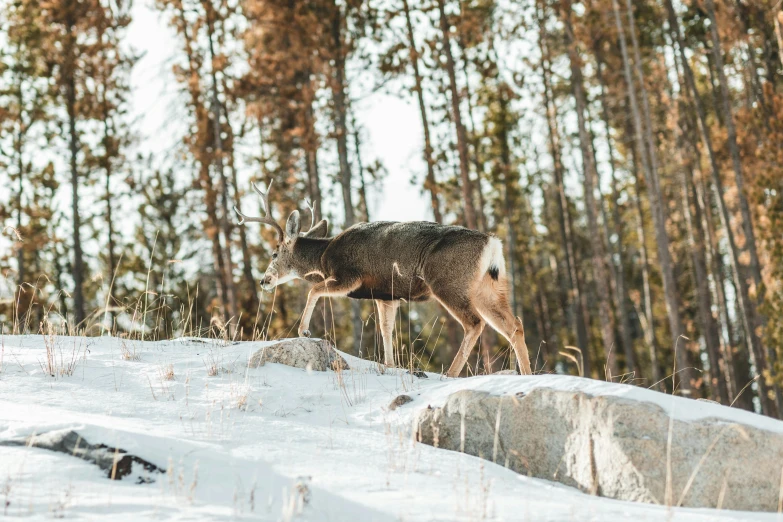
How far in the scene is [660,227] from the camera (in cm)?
1928

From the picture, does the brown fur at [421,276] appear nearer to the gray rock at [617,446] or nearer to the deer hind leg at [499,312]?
the deer hind leg at [499,312]

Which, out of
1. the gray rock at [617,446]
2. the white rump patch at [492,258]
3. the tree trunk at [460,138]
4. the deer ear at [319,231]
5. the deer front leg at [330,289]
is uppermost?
the tree trunk at [460,138]

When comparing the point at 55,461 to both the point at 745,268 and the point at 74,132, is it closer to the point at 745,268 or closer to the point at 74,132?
the point at 74,132

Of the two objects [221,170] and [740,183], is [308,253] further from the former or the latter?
[740,183]

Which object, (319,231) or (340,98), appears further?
(340,98)

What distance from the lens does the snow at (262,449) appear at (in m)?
4.06

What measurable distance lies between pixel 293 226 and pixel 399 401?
4.65m

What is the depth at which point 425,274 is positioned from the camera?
8.53 m

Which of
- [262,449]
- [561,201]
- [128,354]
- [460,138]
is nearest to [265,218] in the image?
[128,354]

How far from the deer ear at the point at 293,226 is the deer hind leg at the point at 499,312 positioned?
8.98 ft

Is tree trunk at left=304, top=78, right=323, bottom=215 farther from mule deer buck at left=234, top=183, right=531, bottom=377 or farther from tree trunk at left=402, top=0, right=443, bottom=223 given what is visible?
mule deer buck at left=234, top=183, right=531, bottom=377

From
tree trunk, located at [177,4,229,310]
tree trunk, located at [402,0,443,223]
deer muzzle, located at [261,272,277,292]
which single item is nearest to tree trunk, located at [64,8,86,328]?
tree trunk, located at [177,4,229,310]

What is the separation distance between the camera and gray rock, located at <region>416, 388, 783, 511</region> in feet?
15.5

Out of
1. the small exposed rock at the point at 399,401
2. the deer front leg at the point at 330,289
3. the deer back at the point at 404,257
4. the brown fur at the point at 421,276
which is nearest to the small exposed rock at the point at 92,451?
the small exposed rock at the point at 399,401
